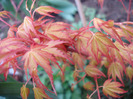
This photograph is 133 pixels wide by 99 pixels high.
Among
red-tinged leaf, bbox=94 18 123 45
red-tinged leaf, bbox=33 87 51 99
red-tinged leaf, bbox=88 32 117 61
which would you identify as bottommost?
red-tinged leaf, bbox=33 87 51 99

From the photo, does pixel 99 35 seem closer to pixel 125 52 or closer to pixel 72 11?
pixel 125 52

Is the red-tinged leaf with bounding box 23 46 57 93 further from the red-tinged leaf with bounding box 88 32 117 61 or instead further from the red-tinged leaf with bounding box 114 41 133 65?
the red-tinged leaf with bounding box 114 41 133 65

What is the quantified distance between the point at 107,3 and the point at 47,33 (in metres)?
1.57

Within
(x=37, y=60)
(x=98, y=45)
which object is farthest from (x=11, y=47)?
(x=98, y=45)

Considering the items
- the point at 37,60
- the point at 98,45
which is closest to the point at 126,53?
the point at 98,45

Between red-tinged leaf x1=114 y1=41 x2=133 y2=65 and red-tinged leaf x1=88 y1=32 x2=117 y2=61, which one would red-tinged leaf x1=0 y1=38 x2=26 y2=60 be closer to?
red-tinged leaf x1=88 y1=32 x2=117 y2=61

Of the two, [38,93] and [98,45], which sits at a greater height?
[98,45]

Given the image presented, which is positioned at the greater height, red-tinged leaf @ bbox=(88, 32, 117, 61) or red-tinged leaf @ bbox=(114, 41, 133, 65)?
red-tinged leaf @ bbox=(88, 32, 117, 61)

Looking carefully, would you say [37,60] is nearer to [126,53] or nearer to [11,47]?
[11,47]

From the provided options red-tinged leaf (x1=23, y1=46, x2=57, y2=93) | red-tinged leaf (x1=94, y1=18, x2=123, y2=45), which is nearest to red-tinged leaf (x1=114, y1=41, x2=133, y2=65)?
red-tinged leaf (x1=94, y1=18, x2=123, y2=45)

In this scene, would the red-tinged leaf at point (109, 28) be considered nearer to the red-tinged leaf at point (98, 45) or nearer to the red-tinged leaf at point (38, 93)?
the red-tinged leaf at point (98, 45)

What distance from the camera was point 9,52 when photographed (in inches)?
10.3

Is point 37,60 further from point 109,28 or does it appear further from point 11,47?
point 109,28

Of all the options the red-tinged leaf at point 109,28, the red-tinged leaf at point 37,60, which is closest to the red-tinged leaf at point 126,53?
the red-tinged leaf at point 109,28
